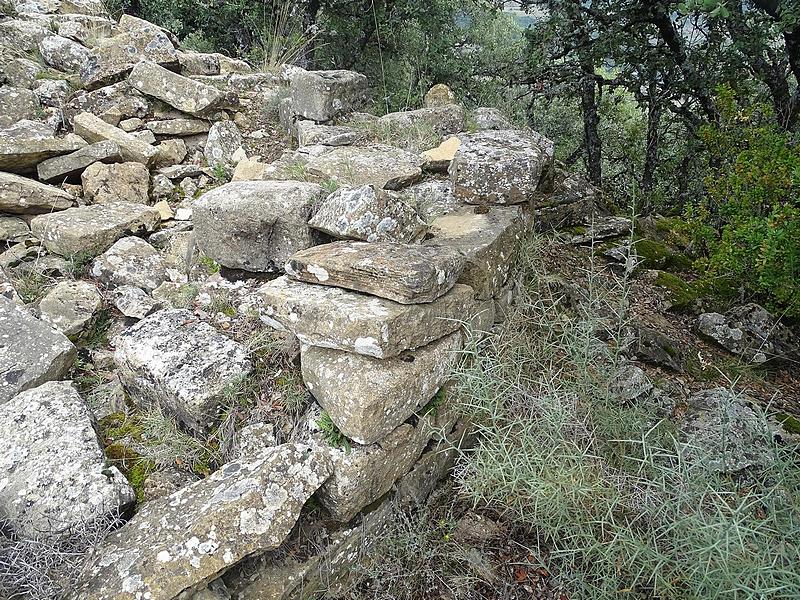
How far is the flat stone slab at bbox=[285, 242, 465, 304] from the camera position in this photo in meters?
2.81

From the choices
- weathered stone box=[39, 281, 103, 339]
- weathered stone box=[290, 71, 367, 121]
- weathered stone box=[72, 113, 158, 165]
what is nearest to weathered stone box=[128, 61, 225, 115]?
weathered stone box=[72, 113, 158, 165]

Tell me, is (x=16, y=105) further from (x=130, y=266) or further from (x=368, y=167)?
(x=368, y=167)

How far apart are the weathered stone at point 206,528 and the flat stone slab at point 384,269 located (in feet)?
2.77

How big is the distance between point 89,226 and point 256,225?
4.40ft

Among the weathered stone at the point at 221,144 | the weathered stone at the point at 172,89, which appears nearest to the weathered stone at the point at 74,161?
the weathered stone at the point at 221,144

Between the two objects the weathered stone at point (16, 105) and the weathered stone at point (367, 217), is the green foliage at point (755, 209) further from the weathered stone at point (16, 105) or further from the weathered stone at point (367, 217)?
the weathered stone at point (16, 105)

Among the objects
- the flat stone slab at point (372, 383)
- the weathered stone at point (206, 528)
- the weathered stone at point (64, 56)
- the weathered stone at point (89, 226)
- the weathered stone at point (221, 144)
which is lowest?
the weathered stone at point (206, 528)

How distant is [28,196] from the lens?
167 inches

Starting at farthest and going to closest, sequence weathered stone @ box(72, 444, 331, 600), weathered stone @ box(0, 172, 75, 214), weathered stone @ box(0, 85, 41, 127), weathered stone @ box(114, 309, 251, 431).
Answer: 1. weathered stone @ box(0, 85, 41, 127)
2. weathered stone @ box(0, 172, 75, 214)
3. weathered stone @ box(114, 309, 251, 431)
4. weathered stone @ box(72, 444, 331, 600)

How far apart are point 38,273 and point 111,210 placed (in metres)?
0.73

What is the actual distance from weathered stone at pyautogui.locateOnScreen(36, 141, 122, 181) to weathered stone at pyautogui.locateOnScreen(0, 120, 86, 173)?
60 millimetres

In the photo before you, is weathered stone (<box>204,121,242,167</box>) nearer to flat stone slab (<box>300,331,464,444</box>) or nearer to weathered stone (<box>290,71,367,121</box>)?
weathered stone (<box>290,71,367,121</box>)

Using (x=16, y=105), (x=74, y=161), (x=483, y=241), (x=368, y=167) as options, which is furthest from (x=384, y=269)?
(x=16, y=105)

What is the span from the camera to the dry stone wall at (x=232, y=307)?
99.6 inches
